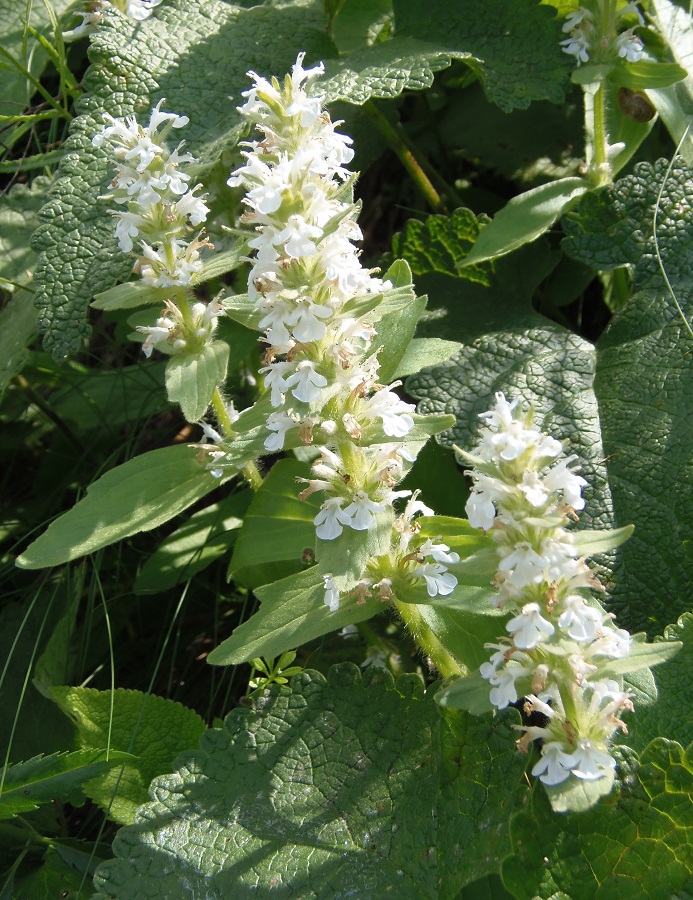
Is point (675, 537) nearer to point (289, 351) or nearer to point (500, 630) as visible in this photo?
point (500, 630)

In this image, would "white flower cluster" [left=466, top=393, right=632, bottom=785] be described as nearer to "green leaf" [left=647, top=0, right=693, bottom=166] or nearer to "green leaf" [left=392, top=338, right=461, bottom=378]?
"green leaf" [left=392, top=338, right=461, bottom=378]

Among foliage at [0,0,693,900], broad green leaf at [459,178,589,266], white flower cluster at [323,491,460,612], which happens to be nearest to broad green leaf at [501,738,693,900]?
foliage at [0,0,693,900]

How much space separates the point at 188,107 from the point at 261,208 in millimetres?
1195

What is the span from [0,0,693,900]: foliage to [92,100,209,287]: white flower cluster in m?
0.01

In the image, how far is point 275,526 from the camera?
7.05ft

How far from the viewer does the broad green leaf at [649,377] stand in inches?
80.4

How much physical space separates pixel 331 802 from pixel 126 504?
2.73ft

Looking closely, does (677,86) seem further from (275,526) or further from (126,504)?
(126,504)

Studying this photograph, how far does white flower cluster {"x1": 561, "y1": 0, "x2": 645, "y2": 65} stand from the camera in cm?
244

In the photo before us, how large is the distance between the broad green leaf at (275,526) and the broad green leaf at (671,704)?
788mm

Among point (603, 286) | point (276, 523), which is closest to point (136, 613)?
point (276, 523)

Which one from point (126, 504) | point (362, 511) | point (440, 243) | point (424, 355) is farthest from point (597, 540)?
point (440, 243)

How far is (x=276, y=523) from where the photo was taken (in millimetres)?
2162

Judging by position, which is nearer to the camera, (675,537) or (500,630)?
(500,630)
